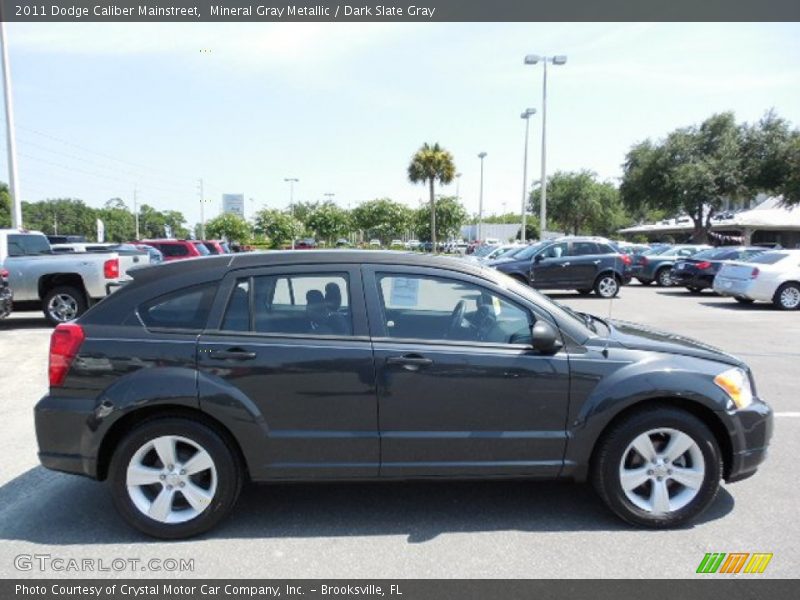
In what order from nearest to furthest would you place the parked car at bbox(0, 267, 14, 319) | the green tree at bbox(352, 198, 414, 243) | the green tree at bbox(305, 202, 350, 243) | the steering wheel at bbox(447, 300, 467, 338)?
1. the steering wheel at bbox(447, 300, 467, 338)
2. the parked car at bbox(0, 267, 14, 319)
3. the green tree at bbox(305, 202, 350, 243)
4. the green tree at bbox(352, 198, 414, 243)

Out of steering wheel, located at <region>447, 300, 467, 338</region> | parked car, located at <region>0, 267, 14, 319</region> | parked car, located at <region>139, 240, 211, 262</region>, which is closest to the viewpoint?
steering wheel, located at <region>447, 300, 467, 338</region>

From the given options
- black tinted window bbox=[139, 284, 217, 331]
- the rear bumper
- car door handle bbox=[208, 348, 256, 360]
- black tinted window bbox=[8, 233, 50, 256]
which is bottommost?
the rear bumper

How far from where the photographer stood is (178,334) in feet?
11.5

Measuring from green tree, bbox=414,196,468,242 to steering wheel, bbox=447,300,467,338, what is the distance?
59080mm

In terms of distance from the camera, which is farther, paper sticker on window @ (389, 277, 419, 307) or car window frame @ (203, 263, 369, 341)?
paper sticker on window @ (389, 277, 419, 307)

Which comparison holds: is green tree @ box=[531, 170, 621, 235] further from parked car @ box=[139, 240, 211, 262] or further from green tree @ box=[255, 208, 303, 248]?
parked car @ box=[139, 240, 211, 262]

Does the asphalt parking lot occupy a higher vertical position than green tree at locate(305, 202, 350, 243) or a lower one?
lower

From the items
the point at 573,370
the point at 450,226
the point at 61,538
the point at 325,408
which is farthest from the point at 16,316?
the point at 450,226

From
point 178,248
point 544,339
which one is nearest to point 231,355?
point 544,339

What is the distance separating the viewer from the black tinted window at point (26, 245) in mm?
11805

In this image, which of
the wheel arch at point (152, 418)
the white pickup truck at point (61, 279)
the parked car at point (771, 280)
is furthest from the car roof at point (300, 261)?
the parked car at point (771, 280)
